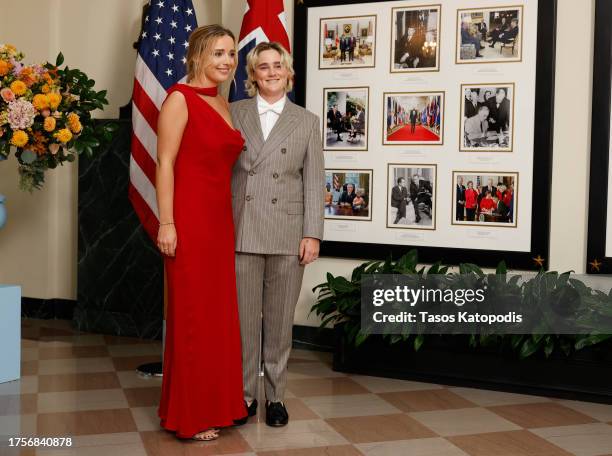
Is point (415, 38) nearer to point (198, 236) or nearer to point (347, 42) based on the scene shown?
point (347, 42)

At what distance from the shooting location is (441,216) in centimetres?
565

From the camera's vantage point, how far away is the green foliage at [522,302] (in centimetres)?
478

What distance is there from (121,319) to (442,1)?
3.59 meters

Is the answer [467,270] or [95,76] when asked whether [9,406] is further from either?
[95,76]

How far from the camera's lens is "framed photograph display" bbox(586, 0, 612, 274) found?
16.8ft

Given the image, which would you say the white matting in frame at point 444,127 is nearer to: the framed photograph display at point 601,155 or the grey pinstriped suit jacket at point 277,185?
the framed photograph display at point 601,155

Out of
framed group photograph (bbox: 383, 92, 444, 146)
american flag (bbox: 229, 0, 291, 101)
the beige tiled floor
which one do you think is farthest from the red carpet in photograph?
the beige tiled floor

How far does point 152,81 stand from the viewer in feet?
18.0

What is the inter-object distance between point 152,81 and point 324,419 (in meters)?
2.57

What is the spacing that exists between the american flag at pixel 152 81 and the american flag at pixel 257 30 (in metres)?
0.37

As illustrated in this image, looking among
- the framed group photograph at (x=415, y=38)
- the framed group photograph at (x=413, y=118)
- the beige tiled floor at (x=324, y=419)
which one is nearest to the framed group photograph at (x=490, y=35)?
the framed group photograph at (x=415, y=38)

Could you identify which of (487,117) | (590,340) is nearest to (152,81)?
(487,117)

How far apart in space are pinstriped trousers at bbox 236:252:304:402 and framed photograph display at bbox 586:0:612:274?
2129mm

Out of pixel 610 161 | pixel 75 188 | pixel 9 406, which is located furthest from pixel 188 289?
pixel 75 188
